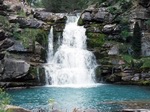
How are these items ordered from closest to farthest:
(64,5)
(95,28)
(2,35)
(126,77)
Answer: (2,35) → (126,77) → (95,28) → (64,5)

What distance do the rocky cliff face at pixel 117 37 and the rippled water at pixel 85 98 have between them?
526 cm

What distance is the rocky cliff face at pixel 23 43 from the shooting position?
4162cm

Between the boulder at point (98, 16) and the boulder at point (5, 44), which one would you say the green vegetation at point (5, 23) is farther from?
the boulder at point (98, 16)

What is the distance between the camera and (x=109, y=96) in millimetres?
33344

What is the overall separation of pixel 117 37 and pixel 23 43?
13.1 m

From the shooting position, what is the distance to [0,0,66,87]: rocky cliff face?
137 feet

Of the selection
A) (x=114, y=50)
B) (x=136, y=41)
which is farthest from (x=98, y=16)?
(x=136, y=41)

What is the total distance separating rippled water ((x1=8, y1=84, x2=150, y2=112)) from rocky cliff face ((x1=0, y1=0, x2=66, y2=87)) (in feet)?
22.9

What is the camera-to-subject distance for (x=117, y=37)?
49.8m

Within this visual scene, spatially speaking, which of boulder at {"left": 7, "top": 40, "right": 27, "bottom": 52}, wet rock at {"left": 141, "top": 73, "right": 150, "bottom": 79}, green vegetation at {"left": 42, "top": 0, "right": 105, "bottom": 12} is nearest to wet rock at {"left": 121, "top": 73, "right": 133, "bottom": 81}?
wet rock at {"left": 141, "top": 73, "right": 150, "bottom": 79}

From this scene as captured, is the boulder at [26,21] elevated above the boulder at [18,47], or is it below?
above

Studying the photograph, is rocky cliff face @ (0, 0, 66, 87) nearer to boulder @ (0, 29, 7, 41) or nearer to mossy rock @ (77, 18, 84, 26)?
boulder @ (0, 29, 7, 41)

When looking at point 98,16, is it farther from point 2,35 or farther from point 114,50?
point 2,35

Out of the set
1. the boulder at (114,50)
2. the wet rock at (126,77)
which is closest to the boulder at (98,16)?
the boulder at (114,50)
